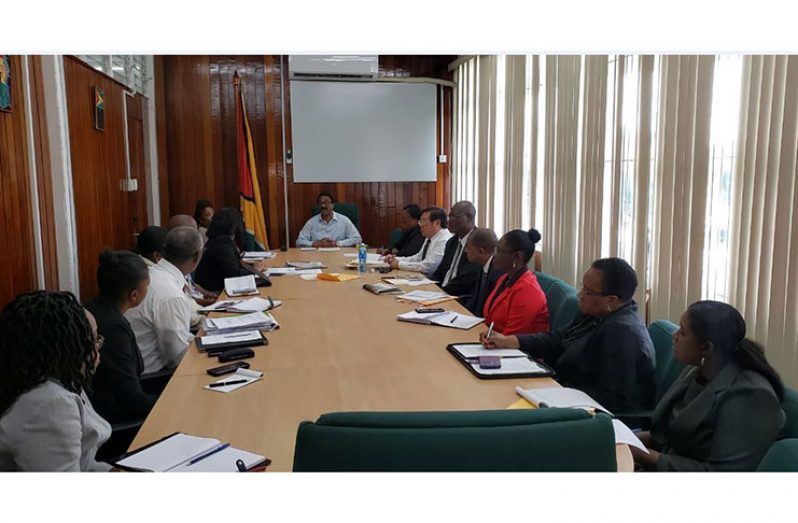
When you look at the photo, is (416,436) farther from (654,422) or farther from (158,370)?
(158,370)

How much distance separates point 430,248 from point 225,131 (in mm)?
3581

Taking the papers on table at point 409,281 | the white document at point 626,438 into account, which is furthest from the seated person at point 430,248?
the white document at point 626,438

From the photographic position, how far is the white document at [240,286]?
12.9 ft

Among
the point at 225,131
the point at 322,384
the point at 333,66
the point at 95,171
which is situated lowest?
Result: the point at 322,384

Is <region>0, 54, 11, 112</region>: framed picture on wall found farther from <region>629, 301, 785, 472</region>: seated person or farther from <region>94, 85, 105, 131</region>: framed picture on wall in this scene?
<region>629, 301, 785, 472</region>: seated person

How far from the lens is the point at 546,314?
120 inches

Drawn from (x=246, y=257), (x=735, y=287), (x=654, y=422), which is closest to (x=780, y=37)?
(x=654, y=422)

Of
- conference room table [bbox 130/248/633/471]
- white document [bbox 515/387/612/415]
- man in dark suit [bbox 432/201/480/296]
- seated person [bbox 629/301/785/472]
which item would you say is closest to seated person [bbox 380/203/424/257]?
man in dark suit [bbox 432/201/480/296]

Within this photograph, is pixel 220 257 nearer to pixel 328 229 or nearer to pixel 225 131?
pixel 328 229

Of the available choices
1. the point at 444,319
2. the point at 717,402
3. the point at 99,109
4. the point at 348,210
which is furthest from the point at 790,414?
the point at 348,210

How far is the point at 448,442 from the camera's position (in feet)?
3.29

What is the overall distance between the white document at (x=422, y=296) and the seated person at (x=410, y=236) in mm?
2075

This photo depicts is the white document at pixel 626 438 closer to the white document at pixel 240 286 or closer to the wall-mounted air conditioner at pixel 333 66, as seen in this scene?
the white document at pixel 240 286

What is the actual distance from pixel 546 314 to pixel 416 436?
2155 millimetres
